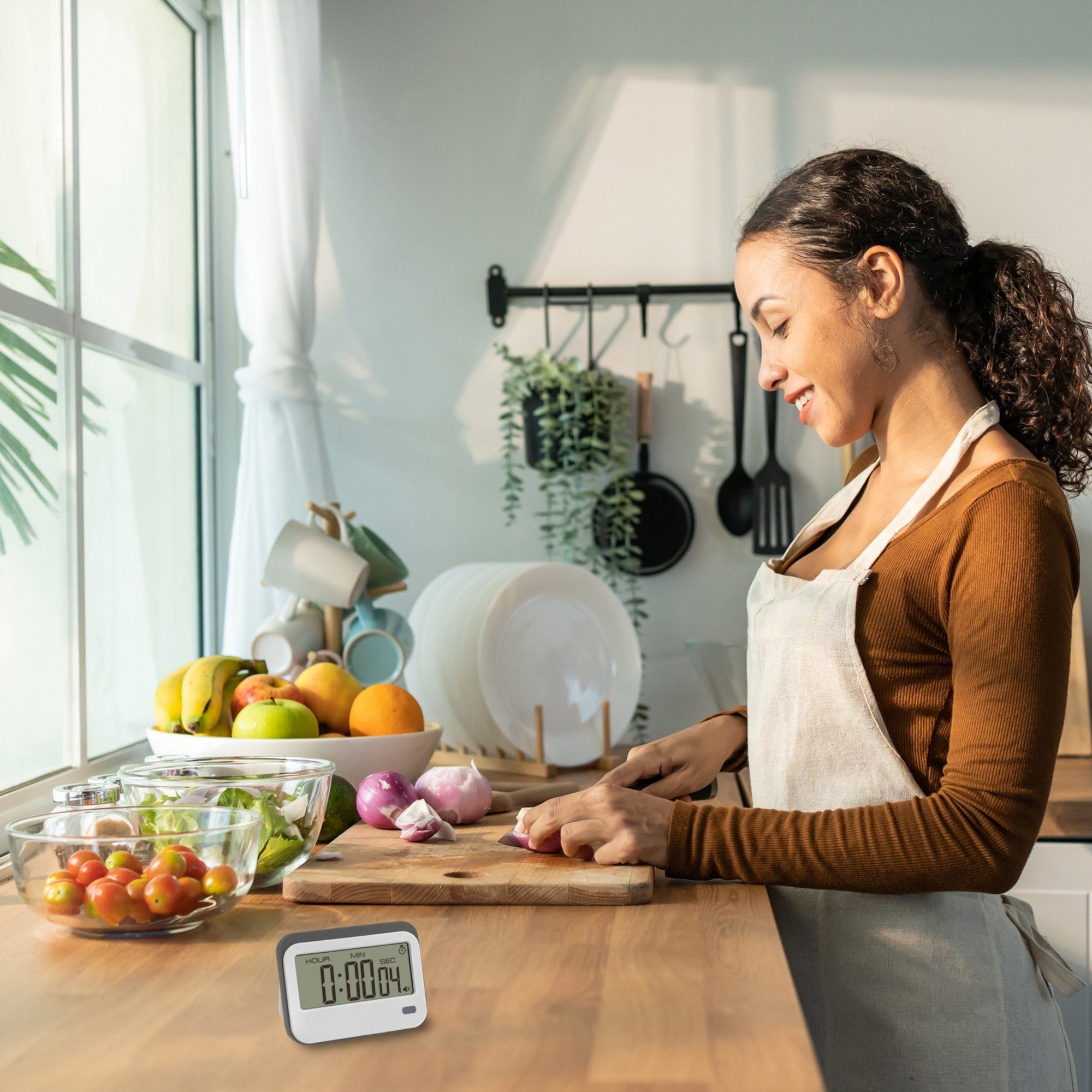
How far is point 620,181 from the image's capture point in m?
2.05

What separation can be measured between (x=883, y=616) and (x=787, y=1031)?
1.23 ft

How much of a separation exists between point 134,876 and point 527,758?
910 mm

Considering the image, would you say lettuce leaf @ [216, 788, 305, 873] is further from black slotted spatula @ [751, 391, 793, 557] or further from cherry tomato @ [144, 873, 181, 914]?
black slotted spatula @ [751, 391, 793, 557]

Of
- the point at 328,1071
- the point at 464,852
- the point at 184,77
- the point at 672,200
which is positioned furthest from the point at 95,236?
the point at 328,1071

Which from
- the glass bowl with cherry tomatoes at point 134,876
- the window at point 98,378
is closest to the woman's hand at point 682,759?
the glass bowl with cherry tomatoes at point 134,876

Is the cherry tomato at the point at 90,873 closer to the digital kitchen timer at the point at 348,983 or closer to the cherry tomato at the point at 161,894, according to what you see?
the cherry tomato at the point at 161,894

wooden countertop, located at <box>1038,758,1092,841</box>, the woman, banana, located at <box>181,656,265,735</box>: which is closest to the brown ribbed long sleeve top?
the woman

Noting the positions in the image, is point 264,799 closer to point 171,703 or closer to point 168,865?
point 168,865

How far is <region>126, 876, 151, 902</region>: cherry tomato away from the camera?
804 millimetres

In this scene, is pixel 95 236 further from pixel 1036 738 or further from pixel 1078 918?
pixel 1078 918

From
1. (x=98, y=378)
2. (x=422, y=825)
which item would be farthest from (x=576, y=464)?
(x=422, y=825)

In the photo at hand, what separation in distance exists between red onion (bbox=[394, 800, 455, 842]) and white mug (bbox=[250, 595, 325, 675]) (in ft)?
1.59

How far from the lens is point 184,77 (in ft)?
6.66

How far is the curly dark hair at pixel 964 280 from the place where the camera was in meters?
0.94
